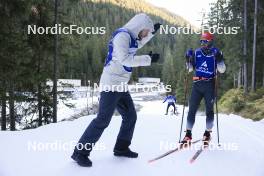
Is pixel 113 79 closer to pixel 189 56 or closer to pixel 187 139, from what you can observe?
pixel 189 56

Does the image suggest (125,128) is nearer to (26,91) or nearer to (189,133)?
(189,133)

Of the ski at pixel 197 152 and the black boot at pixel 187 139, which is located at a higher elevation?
the black boot at pixel 187 139

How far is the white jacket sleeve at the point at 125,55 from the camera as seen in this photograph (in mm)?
5050

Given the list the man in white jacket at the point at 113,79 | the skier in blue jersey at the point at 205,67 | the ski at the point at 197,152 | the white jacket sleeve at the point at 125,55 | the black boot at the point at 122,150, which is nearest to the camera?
the white jacket sleeve at the point at 125,55

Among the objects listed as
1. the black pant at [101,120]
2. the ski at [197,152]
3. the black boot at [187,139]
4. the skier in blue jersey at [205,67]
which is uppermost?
the skier in blue jersey at [205,67]

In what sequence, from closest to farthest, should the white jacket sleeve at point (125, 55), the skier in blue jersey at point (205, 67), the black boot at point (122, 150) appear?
the white jacket sleeve at point (125, 55) → the black boot at point (122, 150) → the skier in blue jersey at point (205, 67)

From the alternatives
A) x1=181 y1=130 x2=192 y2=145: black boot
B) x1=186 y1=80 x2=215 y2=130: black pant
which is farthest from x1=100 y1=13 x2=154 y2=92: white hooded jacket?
x1=181 y1=130 x2=192 y2=145: black boot

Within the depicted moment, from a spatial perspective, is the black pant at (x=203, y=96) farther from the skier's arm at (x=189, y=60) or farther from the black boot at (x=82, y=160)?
the black boot at (x=82, y=160)

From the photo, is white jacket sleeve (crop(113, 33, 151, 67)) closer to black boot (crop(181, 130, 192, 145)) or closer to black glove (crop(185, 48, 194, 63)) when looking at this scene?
black glove (crop(185, 48, 194, 63))

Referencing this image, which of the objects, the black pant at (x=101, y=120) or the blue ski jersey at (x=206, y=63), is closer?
the black pant at (x=101, y=120)

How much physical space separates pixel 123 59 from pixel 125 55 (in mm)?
66

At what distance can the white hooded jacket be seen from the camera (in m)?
5.07

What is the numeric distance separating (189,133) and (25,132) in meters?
3.54

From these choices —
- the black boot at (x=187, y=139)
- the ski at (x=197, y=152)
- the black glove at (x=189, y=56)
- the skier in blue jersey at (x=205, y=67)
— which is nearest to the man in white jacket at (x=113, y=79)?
the ski at (x=197, y=152)
